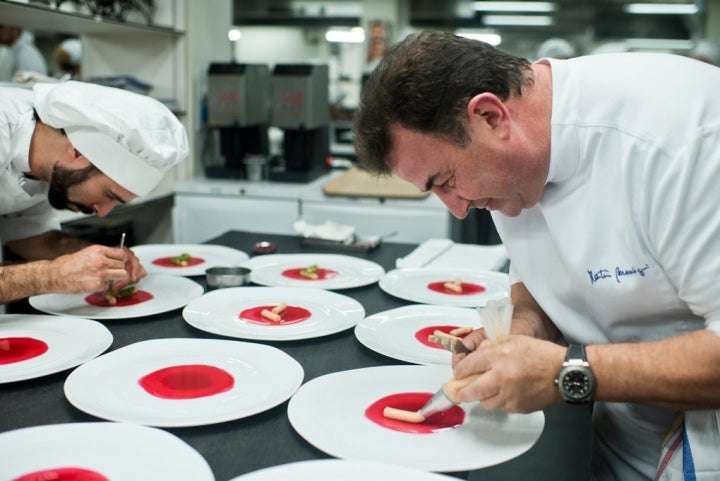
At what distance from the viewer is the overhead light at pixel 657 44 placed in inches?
364

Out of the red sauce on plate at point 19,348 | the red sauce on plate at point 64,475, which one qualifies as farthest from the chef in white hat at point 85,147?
the red sauce on plate at point 64,475

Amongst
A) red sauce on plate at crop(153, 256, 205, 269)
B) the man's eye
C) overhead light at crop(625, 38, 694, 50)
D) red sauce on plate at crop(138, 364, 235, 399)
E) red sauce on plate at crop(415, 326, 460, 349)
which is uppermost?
overhead light at crop(625, 38, 694, 50)

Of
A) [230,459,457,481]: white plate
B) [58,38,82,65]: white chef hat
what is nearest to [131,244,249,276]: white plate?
[230,459,457,481]: white plate

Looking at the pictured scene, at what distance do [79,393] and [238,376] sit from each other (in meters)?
0.25

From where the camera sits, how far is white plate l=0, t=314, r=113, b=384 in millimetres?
1161

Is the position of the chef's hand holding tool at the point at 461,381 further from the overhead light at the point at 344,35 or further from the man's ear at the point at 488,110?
the overhead light at the point at 344,35

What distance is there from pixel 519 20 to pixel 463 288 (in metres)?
8.59

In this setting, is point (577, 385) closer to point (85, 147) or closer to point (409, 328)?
point (409, 328)

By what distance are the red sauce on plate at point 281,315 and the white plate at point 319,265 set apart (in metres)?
0.22

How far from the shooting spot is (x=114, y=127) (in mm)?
1665

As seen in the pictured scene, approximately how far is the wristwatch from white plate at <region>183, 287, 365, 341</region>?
544 millimetres

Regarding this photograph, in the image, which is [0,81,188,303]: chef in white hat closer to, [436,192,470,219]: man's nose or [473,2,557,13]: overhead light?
[436,192,470,219]: man's nose

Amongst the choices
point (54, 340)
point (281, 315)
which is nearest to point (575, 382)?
point (281, 315)
